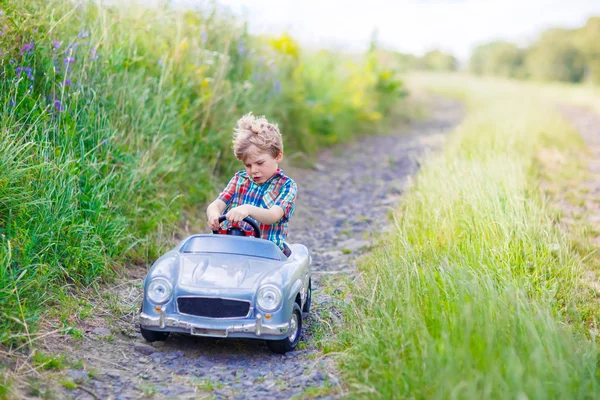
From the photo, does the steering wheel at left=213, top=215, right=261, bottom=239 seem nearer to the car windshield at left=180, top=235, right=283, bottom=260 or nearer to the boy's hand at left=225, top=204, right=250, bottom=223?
the boy's hand at left=225, top=204, right=250, bottom=223

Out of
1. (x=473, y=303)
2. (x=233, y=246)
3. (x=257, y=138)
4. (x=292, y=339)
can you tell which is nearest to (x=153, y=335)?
(x=233, y=246)

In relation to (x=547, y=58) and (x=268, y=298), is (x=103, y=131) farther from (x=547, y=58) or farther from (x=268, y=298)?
(x=547, y=58)

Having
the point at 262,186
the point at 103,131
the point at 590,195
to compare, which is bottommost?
the point at 590,195

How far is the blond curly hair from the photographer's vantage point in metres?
4.68

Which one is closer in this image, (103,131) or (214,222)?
(214,222)

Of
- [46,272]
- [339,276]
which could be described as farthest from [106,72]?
[339,276]

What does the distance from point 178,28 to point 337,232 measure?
307 cm

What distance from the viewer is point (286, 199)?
473cm

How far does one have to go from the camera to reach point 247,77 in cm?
880

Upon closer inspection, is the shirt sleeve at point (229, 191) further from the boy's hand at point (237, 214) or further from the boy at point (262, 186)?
the boy's hand at point (237, 214)

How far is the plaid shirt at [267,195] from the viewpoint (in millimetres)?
4777

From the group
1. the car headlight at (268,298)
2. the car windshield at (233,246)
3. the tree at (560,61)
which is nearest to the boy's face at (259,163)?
the car windshield at (233,246)

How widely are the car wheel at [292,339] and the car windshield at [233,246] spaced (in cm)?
40

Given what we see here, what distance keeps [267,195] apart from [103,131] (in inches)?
68.0
